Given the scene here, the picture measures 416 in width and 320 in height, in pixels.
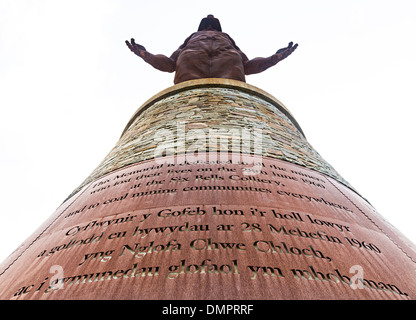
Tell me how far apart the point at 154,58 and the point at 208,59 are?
144cm

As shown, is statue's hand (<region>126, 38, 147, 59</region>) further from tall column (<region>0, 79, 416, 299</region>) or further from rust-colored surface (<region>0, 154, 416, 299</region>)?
rust-colored surface (<region>0, 154, 416, 299</region>)

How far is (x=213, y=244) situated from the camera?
1.90 m

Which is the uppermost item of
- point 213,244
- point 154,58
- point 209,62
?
point 154,58

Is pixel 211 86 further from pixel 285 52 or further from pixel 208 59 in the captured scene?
pixel 285 52

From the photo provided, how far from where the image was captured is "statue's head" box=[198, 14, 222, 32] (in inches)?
335

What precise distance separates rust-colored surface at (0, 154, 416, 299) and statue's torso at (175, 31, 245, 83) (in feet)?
12.3

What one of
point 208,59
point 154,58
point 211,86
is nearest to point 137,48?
point 154,58

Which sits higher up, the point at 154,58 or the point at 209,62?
the point at 154,58

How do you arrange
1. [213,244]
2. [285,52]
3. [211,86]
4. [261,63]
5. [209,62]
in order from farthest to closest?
1. [261,63]
2. [285,52]
3. [209,62]
4. [211,86]
5. [213,244]

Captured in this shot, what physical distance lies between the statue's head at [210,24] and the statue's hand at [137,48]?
2137 millimetres

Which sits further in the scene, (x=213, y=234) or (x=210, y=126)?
(x=210, y=126)

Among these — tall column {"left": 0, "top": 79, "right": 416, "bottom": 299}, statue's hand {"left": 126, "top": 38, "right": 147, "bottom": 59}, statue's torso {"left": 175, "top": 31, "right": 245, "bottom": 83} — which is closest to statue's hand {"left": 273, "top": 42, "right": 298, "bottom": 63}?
statue's torso {"left": 175, "top": 31, "right": 245, "bottom": 83}
